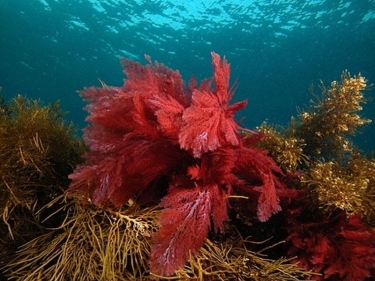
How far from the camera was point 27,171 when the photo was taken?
307 cm

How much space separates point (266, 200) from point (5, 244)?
2.69m

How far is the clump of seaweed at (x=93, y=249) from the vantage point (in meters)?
2.47

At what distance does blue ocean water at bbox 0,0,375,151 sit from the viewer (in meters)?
28.6

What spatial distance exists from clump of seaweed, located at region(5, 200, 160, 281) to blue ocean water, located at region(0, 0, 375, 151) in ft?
71.9

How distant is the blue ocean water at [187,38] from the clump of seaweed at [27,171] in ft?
70.8

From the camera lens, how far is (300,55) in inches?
1567

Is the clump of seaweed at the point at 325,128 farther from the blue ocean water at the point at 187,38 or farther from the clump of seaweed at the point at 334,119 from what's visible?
the blue ocean water at the point at 187,38

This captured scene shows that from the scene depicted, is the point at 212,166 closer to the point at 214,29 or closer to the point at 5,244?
the point at 5,244

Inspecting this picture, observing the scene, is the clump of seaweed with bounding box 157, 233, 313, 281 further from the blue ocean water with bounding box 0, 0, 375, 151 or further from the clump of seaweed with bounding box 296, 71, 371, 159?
the blue ocean water with bounding box 0, 0, 375, 151

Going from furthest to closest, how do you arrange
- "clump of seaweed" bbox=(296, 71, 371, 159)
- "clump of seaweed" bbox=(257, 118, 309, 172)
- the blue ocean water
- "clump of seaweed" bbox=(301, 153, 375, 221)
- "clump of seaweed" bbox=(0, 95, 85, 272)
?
the blue ocean water < "clump of seaweed" bbox=(296, 71, 371, 159) < "clump of seaweed" bbox=(257, 118, 309, 172) < "clump of seaweed" bbox=(0, 95, 85, 272) < "clump of seaweed" bbox=(301, 153, 375, 221)

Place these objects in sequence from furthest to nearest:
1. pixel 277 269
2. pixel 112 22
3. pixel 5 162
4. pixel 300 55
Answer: pixel 300 55 → pixel 112 22 → pixel 5 162 → pixel 277 269

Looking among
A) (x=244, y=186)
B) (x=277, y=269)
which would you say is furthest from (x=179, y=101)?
(x=277, y=269)

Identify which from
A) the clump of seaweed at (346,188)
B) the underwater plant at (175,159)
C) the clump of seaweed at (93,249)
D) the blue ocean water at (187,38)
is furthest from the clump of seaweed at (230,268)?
the blue ocean water at (187,38)

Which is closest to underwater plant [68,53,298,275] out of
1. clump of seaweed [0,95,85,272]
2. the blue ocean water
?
clump of seaweed [0,95,85,272]
